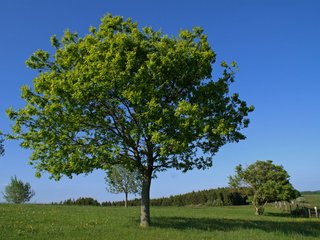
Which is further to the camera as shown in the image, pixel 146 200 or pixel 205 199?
pixel 205 199

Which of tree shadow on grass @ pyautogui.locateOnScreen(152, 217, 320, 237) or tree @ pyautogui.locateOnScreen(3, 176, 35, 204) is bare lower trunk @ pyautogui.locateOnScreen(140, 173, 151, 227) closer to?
tree shadow on grass @ pyautogui.locateOnScreen(152, 217, 320, 237)

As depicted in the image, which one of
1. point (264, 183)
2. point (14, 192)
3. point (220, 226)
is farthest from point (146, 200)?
point (14, 192)

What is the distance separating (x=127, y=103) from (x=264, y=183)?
45.4 m

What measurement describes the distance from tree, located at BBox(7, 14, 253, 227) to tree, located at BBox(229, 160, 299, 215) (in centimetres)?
3897

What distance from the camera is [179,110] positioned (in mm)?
22094

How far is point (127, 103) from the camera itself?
24.0 m

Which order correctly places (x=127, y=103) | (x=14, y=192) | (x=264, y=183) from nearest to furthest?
(x=127, y=103)
(x=264, y=183)
(x=14, y=192)

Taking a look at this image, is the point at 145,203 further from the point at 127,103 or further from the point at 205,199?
the point at 205,199

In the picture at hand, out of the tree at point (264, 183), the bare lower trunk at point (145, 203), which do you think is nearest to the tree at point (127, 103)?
the bare lower trunk at point (145, 203)

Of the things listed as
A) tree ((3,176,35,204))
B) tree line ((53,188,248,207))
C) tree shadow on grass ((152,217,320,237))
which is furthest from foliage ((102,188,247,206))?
tree shadow on grass ((152,217,320,237))

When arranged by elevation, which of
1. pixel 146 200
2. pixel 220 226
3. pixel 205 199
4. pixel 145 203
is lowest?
pixel 220 226

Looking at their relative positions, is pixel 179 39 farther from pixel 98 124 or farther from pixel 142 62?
pixel 98 124

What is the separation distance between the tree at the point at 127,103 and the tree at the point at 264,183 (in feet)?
128

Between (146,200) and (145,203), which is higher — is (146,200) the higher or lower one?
the higher one
